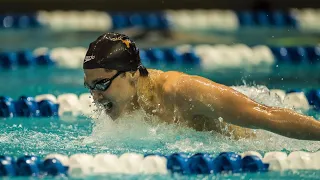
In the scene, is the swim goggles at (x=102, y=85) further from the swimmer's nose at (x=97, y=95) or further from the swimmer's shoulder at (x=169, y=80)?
the swimmer's shoulder at (x=169, y=80)

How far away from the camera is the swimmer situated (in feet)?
10.5

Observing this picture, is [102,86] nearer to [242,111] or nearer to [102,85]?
[102,85]

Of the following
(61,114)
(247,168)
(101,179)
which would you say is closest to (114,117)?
(101,179)

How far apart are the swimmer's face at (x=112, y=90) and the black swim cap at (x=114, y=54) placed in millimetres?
32

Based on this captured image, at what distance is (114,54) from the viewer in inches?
133

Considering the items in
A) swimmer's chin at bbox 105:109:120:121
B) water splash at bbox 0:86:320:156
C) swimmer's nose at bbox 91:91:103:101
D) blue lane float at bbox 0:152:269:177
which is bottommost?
blue lane float at bbox 0:152:269:177

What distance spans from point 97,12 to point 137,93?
5.60 m

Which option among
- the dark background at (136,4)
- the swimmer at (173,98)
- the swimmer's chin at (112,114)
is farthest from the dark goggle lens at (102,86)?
the dark background at (136,4)

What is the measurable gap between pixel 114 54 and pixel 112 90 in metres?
0.18

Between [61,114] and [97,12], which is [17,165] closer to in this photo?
[61,114]

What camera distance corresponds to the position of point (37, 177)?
10.5 feet

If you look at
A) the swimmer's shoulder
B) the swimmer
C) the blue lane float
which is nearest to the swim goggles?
the swimmer

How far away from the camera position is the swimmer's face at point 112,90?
3.31 meters

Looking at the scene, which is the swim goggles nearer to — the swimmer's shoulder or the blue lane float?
the swimmer's shoulder
